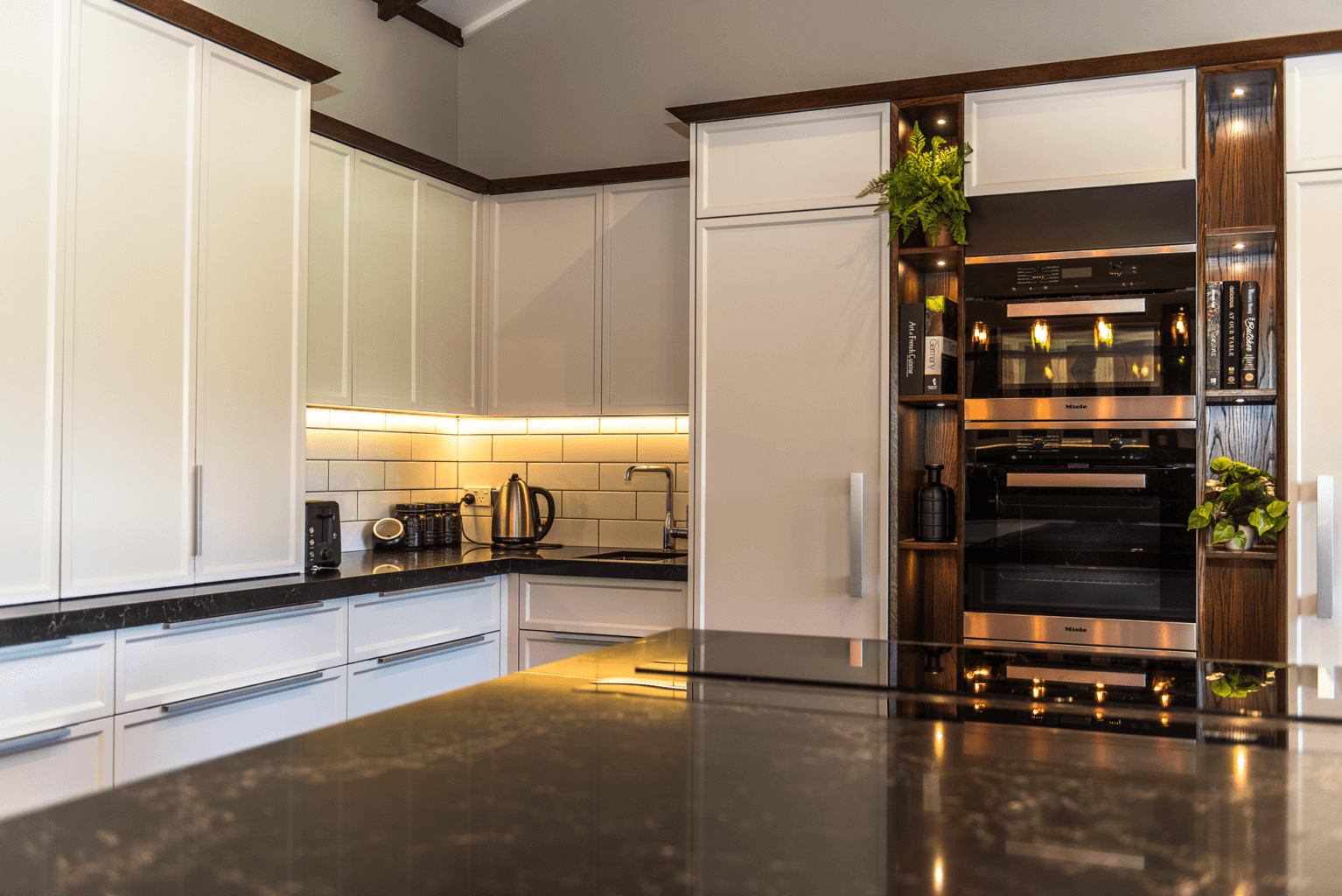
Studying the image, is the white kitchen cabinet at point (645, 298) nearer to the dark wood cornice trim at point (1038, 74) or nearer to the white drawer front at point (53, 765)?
the dark wood cornice trim at point (1038, 74)

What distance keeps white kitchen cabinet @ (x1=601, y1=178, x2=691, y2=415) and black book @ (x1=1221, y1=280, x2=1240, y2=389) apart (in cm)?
177

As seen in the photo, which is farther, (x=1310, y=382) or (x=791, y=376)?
(x=791, y=376)

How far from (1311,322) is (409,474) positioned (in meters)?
3.23

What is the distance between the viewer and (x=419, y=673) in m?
3.40

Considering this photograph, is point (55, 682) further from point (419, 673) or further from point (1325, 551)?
point (1325, 551)

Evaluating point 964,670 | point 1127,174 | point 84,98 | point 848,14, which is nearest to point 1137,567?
point 1127,174

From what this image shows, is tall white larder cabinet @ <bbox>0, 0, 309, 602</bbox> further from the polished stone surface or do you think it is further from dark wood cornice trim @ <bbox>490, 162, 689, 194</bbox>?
the polished stone surface

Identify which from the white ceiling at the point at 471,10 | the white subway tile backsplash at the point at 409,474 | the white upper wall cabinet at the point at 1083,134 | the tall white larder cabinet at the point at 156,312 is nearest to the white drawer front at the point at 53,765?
the tall white larder cabinet at the point at 156,312

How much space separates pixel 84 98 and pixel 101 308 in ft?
1.63

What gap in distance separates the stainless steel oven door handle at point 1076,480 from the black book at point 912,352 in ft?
1.28

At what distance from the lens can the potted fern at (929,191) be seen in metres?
3.13

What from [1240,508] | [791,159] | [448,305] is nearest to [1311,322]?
[1240,508]

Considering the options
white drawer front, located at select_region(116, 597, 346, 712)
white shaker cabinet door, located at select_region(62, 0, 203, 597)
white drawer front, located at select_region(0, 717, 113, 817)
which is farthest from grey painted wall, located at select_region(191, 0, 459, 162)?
white drawer front, located at select_region(0, 717, 113, 817)

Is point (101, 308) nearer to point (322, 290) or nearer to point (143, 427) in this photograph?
point (143, 427)
